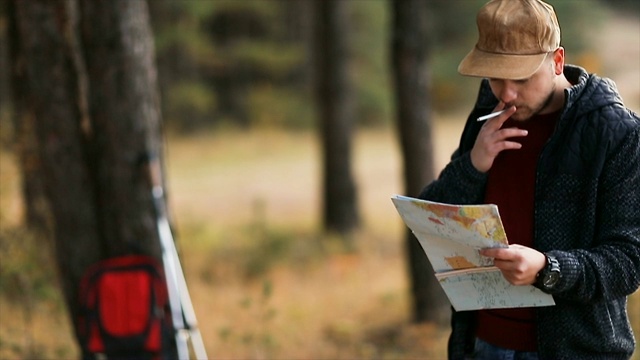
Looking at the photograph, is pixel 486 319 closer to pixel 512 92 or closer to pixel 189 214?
pixel 512 92

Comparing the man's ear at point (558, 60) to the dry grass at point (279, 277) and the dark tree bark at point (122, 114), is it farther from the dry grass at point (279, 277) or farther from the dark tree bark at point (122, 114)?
the dark tree bark at point (122, 114)

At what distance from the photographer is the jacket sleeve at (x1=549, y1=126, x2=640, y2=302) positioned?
271 cm

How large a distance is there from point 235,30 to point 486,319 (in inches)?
1065

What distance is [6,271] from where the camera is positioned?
6953mm

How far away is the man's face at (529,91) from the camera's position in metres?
2.78

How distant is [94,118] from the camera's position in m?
6.03

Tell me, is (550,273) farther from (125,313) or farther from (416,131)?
(416,131)

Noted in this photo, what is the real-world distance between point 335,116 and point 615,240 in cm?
1078

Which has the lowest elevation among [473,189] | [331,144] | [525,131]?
[331,144]

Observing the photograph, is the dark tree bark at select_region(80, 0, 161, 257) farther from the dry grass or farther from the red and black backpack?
the dry grass

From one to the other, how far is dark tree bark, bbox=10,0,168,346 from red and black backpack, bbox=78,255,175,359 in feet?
0.60

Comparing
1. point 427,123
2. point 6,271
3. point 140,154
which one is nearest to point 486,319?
point 140,154

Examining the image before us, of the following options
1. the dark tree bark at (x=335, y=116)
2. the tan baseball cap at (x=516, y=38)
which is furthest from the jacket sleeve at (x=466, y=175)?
the dark tree bark at (x=335, y=116)

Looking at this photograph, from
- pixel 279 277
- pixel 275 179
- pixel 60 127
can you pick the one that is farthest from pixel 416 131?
pixel 275 179
